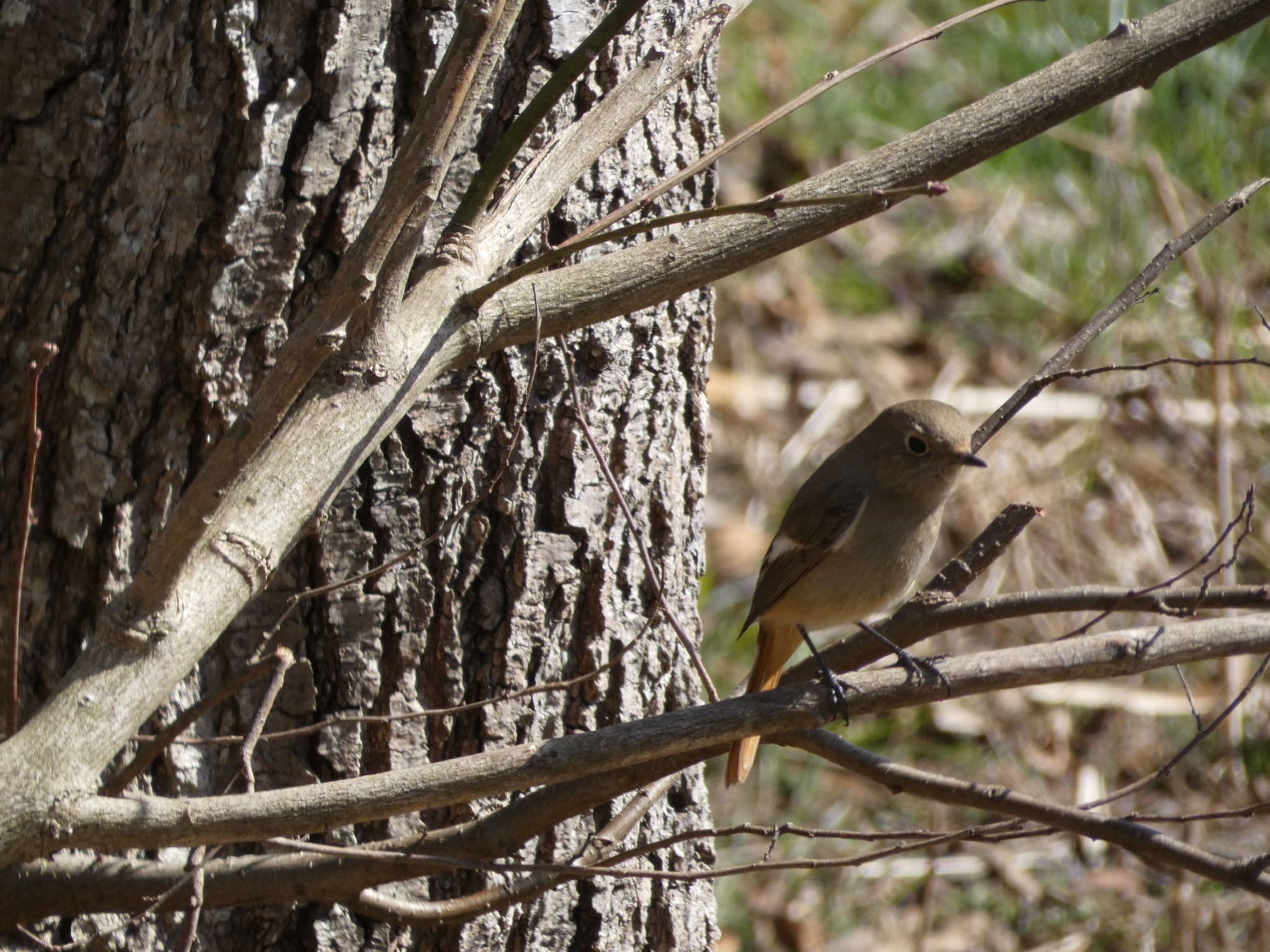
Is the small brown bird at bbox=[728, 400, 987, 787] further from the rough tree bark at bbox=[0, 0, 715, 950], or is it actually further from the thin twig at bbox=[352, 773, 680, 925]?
the thin twig at bbox=[352, 773, 680, 925]

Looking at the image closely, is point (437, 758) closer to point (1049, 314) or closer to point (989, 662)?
point (989, 662)

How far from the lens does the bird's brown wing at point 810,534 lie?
325cm

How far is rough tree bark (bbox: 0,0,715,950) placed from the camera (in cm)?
224

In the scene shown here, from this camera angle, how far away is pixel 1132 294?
2.24 m

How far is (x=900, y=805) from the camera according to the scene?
463cm

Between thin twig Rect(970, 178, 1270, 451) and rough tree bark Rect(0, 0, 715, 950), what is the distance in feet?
2.26

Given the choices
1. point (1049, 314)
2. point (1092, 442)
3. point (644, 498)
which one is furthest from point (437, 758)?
point (1049, 314)

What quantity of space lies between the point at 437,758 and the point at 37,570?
2.67 feet

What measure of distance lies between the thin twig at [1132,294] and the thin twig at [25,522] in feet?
5.02

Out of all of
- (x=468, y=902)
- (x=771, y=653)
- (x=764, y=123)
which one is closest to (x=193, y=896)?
(x=468, y=902)

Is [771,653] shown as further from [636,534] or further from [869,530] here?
[636,534]

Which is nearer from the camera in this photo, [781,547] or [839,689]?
[839,689]

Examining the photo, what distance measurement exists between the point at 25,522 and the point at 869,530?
6.58ft

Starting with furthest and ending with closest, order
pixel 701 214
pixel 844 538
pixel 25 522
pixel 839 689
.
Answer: pixel 844 538, pixel 839 689, pixel 25 522, pixel 701 214
